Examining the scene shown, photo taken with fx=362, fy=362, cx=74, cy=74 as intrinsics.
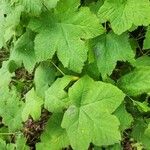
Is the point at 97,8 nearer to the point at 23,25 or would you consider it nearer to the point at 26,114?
the point at 23,25

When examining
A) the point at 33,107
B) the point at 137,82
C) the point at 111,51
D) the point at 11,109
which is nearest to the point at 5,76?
the point at 11,109

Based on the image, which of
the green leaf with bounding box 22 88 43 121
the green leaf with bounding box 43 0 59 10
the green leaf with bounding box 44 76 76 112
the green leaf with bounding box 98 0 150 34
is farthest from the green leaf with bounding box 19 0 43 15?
the green leaf with bounding box 22 88 43 121

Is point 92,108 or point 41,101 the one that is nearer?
point 92,108

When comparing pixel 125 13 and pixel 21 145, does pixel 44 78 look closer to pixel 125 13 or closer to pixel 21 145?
pixel 21 145

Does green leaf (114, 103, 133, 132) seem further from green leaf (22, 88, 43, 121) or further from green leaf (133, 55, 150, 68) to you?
green leaf (22, 88, 43, 121)

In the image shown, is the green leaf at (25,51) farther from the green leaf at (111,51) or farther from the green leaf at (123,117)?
the green leaf at (123,117)

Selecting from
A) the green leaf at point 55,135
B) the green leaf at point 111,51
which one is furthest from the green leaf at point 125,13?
the green leaf at point 55,135

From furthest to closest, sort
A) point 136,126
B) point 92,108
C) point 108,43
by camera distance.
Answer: point 136,126
point 108,43
point 92,108

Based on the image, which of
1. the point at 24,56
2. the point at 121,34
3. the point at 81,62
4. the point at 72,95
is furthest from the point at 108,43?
the point at 24,56
